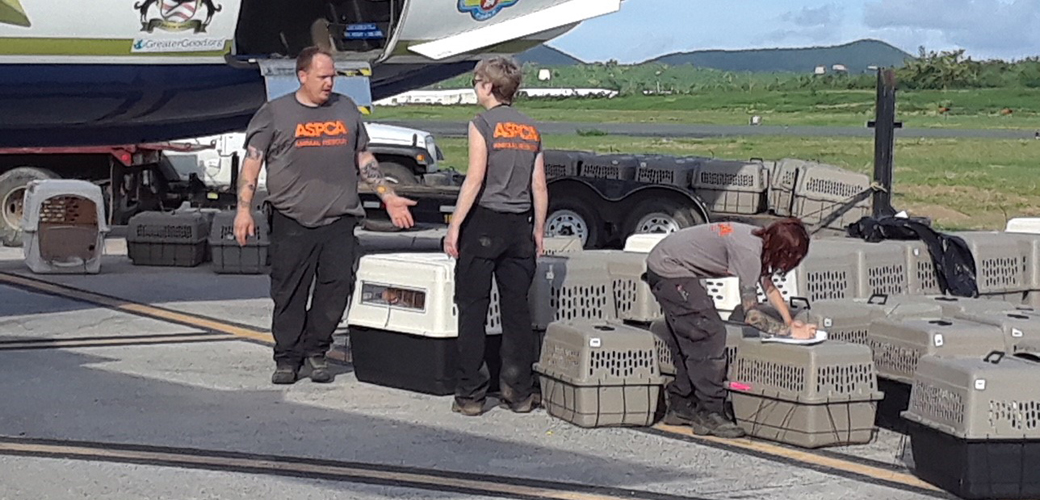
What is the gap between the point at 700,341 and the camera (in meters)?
7.84

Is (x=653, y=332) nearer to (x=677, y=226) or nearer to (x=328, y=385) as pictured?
(x=328, y=385)

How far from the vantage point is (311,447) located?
24.9 ft

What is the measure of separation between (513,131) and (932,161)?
76.3 feet

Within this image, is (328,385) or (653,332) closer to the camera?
(653,332)

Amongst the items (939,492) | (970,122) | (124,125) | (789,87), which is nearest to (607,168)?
(124,125)

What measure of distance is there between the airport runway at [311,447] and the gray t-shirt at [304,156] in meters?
1.05

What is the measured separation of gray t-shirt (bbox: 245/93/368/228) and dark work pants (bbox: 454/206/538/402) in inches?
44.1

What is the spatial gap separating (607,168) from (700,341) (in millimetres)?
7747

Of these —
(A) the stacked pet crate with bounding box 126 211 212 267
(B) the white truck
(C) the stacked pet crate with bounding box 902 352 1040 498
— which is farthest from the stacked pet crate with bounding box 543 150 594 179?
(C) the stacked pet crate with bounding box 902 352 1040 498

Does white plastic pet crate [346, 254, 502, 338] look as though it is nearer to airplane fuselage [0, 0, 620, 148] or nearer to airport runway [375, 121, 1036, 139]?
airplane fuselage [0, 0, 620, 148]

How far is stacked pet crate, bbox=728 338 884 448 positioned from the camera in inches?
296

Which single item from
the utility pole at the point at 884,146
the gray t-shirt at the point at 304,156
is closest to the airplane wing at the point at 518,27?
the utility pole at the point at 884,146

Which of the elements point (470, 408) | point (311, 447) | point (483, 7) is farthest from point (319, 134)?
point (483, 7)

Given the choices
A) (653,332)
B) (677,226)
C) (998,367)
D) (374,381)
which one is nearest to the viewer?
(998,367)
